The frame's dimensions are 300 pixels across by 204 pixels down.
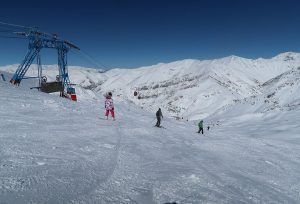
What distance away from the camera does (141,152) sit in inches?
390

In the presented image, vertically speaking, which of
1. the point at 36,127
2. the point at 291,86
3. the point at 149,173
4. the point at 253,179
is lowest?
the point at 253,179

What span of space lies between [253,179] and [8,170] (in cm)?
662

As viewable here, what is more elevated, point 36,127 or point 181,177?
point 36,127

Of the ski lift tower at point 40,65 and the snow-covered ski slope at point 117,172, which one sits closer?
the snow-covered ski slope at point 117,172

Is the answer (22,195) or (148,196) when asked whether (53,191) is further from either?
(148,196)

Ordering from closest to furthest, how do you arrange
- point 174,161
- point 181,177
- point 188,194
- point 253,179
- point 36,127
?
1. point 188,194
2. point 181,177
3. point 253,179
4. point 174,161
5. point 36,127

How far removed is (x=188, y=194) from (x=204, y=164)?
371 centimetres

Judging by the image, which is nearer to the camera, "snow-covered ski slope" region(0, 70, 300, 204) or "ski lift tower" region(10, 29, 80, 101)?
"snow-covered ski slope" region(0, 70, 300, 204)

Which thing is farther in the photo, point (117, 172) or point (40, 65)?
point (40, 65)

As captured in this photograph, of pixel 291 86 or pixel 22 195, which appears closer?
pixel 22 195

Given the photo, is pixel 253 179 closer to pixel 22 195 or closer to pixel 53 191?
pixel 53 191

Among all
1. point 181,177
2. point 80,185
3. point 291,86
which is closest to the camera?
point 80,185

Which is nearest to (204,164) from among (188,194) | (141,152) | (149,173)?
(141,152)

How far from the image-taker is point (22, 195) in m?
4.83
